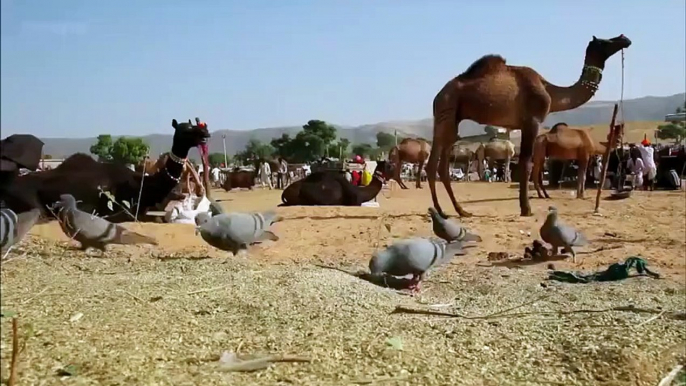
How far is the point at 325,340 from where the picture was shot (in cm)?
262

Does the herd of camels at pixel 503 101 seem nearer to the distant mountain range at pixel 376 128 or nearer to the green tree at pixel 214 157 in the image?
the distant mountain range at pixel 376 128

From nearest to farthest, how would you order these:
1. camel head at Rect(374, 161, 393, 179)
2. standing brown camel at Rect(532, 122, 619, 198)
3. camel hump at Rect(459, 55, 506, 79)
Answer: camel hump at Rect(459, 55, 506, 79) < standing brown camel at Rect(532, 122, 619, 198) < camel head at Rect(374, 161, 393, 179)

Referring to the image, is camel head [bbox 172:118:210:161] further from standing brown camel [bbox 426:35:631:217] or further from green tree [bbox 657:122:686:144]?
green tree [bbox 657:122:686:144]

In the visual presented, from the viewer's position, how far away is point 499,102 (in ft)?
21.9

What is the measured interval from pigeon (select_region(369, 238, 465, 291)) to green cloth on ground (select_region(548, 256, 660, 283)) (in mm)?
756

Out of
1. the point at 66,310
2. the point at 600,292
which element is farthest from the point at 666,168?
the point at 66,310

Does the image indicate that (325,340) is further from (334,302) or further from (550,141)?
(550,141)

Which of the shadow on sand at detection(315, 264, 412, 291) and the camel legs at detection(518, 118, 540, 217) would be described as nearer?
the shadow on sand at detection(315, 264, 412, 291)

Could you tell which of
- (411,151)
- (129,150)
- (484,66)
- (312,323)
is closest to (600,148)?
(411,151)

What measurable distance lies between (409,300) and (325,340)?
34.8 inches

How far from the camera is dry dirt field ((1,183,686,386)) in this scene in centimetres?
233

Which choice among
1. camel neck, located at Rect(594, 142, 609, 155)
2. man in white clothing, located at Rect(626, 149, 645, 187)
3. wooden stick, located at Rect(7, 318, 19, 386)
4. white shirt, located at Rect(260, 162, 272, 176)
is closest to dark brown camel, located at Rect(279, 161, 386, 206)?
camel neck, located at Rect(594, 142, 609, 155)

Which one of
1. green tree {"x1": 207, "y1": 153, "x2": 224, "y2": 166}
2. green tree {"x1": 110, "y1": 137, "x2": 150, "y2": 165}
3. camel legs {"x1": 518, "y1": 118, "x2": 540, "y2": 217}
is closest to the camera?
green tree {"x1": 110, "y1": 137, "x2": 150, "y2": 165}

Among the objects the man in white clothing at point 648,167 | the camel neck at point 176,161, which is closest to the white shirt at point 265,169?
the man in white clothing at point 648,167
